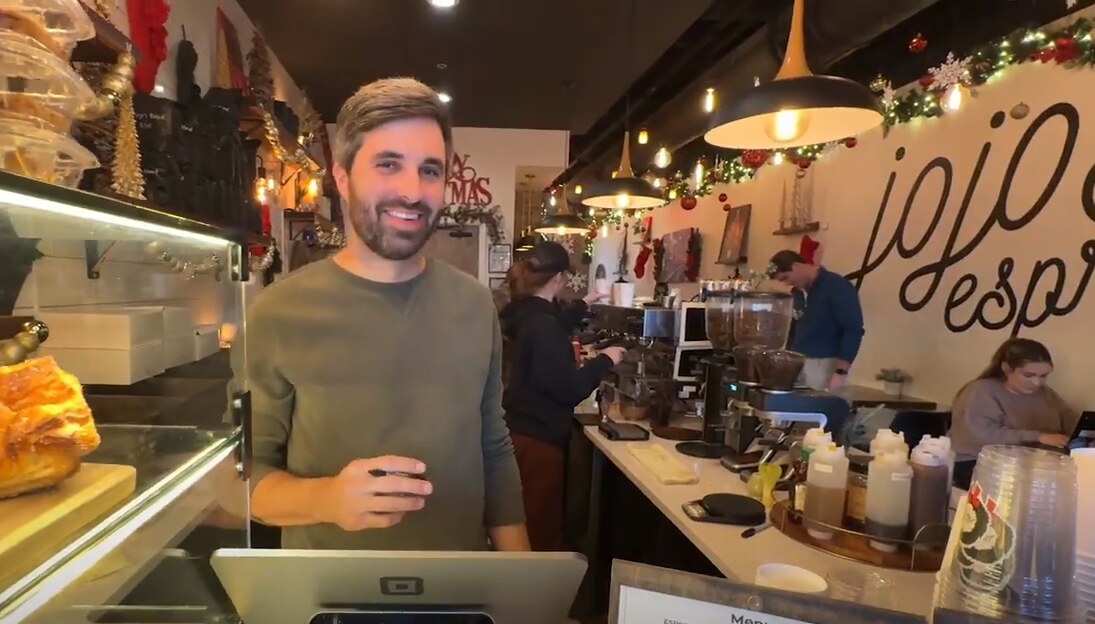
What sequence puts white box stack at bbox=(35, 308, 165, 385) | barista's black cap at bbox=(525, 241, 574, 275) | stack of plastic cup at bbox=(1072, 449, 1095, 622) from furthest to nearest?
barista's black cap at bbox=(525, 241, 574, 275), white box stack at bbox=(35, 308, 165, 385), stack of plastic cup at bbox=(1072, 449, 1095, 622)

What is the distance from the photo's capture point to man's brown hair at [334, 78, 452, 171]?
1.25m

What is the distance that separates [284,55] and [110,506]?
4827 mm

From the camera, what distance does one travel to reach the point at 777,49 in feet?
14.4

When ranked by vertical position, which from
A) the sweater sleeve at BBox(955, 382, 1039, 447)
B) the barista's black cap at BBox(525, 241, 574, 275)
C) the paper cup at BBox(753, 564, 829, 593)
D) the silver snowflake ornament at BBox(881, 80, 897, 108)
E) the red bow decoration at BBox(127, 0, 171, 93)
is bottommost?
the sweater sleeve at BBox(955, 382, 1039, 447)

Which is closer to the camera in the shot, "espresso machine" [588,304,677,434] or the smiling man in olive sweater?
the smiling man in olive sweater

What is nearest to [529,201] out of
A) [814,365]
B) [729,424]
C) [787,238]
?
[787,238]

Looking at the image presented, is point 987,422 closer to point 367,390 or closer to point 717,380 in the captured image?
point 717,380

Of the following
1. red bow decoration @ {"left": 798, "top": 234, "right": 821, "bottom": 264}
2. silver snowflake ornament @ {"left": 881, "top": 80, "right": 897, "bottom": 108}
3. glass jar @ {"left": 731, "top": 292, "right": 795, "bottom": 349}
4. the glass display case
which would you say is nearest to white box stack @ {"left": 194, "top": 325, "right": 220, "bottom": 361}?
the glass display case

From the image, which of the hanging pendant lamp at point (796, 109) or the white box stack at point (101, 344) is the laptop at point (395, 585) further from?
the hanging pendant lamp at point (796, 109)

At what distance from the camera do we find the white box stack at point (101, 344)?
1456 mm

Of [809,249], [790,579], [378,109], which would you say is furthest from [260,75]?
[809,249]

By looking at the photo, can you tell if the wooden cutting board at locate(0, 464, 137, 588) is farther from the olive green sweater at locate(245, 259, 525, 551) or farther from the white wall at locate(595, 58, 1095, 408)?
the white wall at locate(595, 58, 1095, 408)

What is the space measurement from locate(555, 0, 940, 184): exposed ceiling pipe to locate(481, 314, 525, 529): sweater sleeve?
8.76 ft

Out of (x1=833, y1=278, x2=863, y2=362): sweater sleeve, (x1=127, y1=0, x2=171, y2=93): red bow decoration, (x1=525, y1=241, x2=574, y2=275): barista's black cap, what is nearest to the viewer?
(x1=127, y1=0, x2=171, y2=93): red bow decoration
